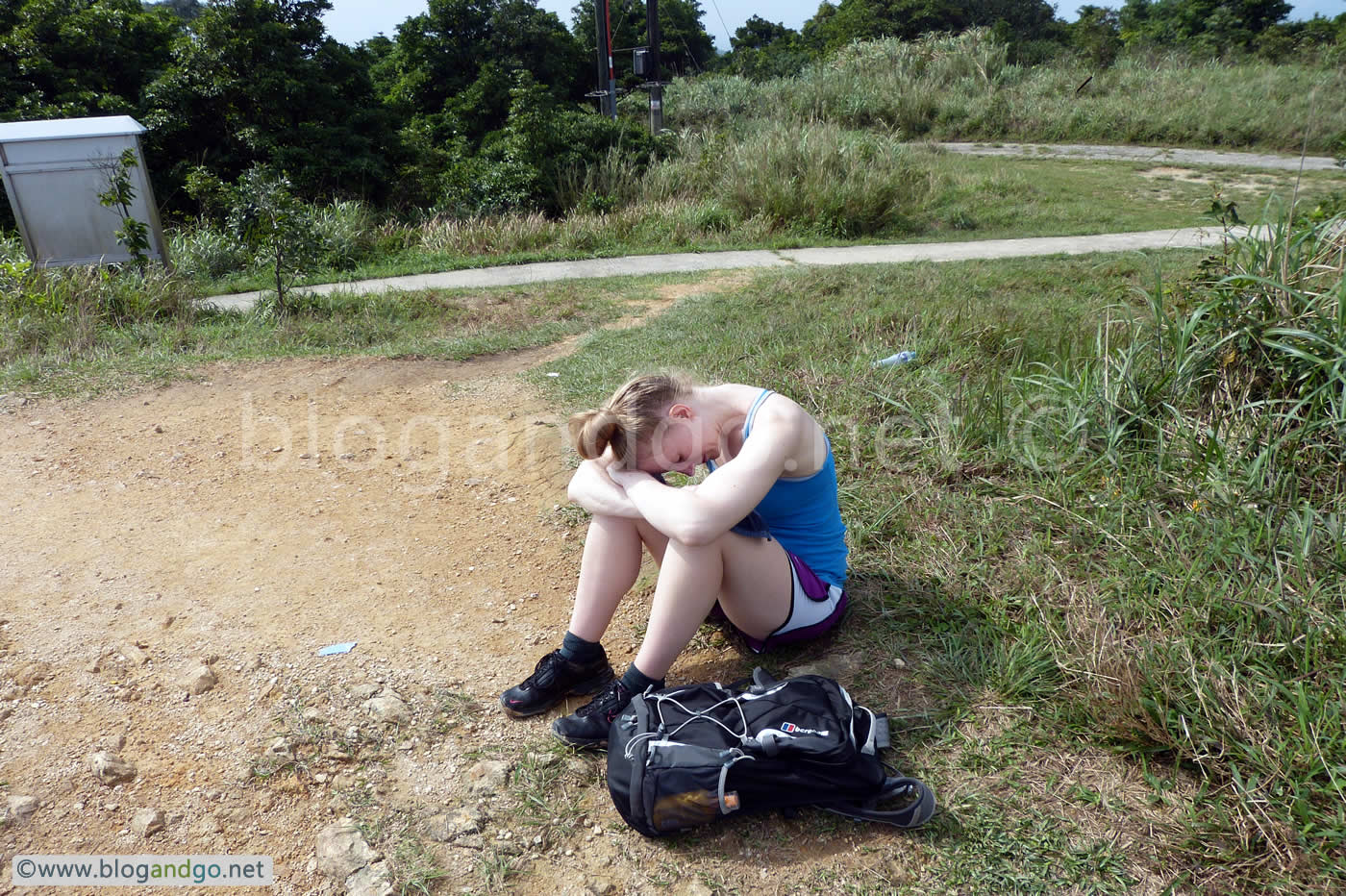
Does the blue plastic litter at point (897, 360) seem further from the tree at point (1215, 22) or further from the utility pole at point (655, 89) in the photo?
the tree at point (1215, 22)

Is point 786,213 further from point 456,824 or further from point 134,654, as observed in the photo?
point 456,824

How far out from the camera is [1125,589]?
2646mm

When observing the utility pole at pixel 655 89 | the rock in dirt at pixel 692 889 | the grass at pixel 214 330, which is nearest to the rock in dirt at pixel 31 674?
the rock in dirt at pixel 692 889

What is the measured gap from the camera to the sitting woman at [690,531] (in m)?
2.30

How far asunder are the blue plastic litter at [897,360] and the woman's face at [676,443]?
7.02 ft

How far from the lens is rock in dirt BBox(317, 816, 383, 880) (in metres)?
2.09

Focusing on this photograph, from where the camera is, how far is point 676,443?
246 cm

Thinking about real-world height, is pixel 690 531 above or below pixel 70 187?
below

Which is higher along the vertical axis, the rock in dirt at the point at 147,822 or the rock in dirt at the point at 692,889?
the rock in dirt at the point at 147,822

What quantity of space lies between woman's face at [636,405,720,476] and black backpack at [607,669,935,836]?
2.14ft

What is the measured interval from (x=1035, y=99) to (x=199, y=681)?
18355 millimetres

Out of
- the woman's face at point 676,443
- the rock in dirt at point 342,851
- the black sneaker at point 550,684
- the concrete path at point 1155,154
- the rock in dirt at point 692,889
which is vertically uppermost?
the woman's face at point 676,443

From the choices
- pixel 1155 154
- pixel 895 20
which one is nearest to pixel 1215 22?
pixel 895 20

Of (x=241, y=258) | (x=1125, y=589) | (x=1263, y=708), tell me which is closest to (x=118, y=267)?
(x=241, y=258)
